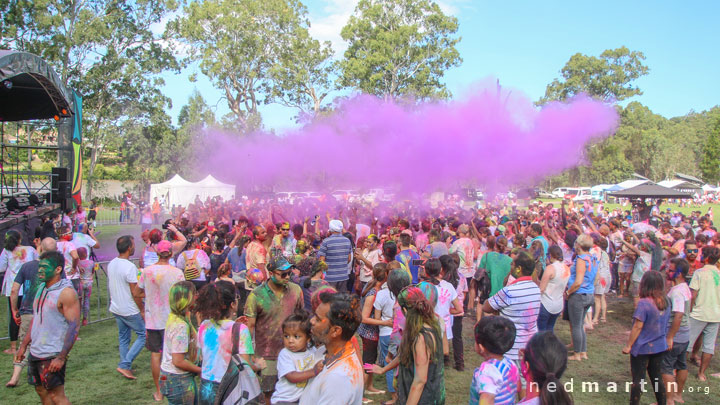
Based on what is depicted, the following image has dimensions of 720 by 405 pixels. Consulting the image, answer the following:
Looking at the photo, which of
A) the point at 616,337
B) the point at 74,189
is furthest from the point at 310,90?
the point at 616,337

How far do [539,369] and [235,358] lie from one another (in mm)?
1819

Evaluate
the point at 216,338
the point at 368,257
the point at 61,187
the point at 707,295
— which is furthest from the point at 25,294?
the point at 61,187

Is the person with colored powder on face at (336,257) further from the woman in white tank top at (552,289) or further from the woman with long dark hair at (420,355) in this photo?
the woman with long dark hair at (420,355)

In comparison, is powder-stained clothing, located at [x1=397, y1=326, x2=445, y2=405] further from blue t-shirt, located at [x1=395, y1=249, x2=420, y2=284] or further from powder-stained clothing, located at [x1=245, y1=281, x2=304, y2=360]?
blue t-shirt, located at [x1=395, y1=249, x2=420, y2=284]

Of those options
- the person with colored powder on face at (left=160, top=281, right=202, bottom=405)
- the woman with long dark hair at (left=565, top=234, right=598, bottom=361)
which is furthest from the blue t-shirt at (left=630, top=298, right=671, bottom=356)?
the person with colored powder on face at (left=160, top=281, right=202, bottom=405)

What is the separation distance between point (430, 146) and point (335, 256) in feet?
32.4

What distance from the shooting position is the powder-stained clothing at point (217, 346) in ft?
11.3

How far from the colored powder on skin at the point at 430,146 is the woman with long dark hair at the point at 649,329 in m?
11.6

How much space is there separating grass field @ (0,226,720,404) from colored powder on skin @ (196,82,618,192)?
8.67m

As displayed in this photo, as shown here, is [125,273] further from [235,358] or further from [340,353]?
[340,353]

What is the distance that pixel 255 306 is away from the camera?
4.16 meters

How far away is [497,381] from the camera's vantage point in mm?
2895

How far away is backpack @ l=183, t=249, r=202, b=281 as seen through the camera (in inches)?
265

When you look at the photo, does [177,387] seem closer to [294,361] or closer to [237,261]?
[294,361]
